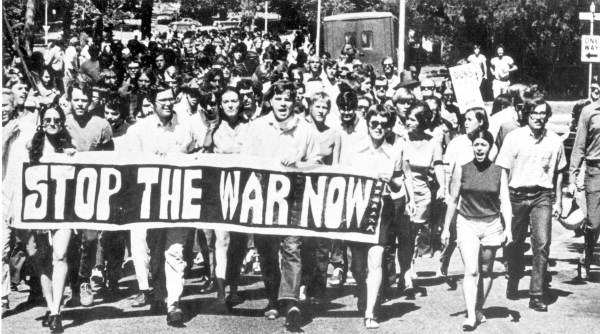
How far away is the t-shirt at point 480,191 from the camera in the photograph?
8.10 m

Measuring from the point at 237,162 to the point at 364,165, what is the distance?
1093 mm

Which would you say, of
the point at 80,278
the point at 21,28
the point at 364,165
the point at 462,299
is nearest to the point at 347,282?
the point at 462,299

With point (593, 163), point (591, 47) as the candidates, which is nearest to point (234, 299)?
point (593, 163)

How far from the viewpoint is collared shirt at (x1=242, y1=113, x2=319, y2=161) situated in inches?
327

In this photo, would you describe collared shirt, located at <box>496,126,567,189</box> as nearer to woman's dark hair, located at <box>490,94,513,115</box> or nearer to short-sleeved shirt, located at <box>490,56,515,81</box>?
woman's dark hair, located at <box>490,94,513,115</box>

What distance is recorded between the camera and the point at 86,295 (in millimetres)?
8805

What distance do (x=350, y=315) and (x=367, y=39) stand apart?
25479 millimetres

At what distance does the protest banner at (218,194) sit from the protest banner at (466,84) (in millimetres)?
3528

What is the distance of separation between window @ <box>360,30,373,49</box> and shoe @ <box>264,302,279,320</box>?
2532cm

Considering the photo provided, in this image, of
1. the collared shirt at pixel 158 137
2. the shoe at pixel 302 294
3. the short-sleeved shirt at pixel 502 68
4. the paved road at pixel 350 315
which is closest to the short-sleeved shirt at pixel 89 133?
the collared shirt at pixel 158 137

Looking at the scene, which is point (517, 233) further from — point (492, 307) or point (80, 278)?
point (80, 278)

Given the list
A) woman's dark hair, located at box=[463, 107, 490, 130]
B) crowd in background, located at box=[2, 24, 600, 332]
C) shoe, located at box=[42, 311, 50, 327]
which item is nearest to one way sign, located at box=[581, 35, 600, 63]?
crowd in background, located at box=[2, 24, 600, 332]

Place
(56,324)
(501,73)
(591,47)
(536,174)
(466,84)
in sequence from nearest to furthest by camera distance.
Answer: (56,324) → (536,174) → (466,84) → (591,47) → (501,73)

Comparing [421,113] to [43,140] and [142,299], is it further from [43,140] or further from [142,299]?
[43,140]
